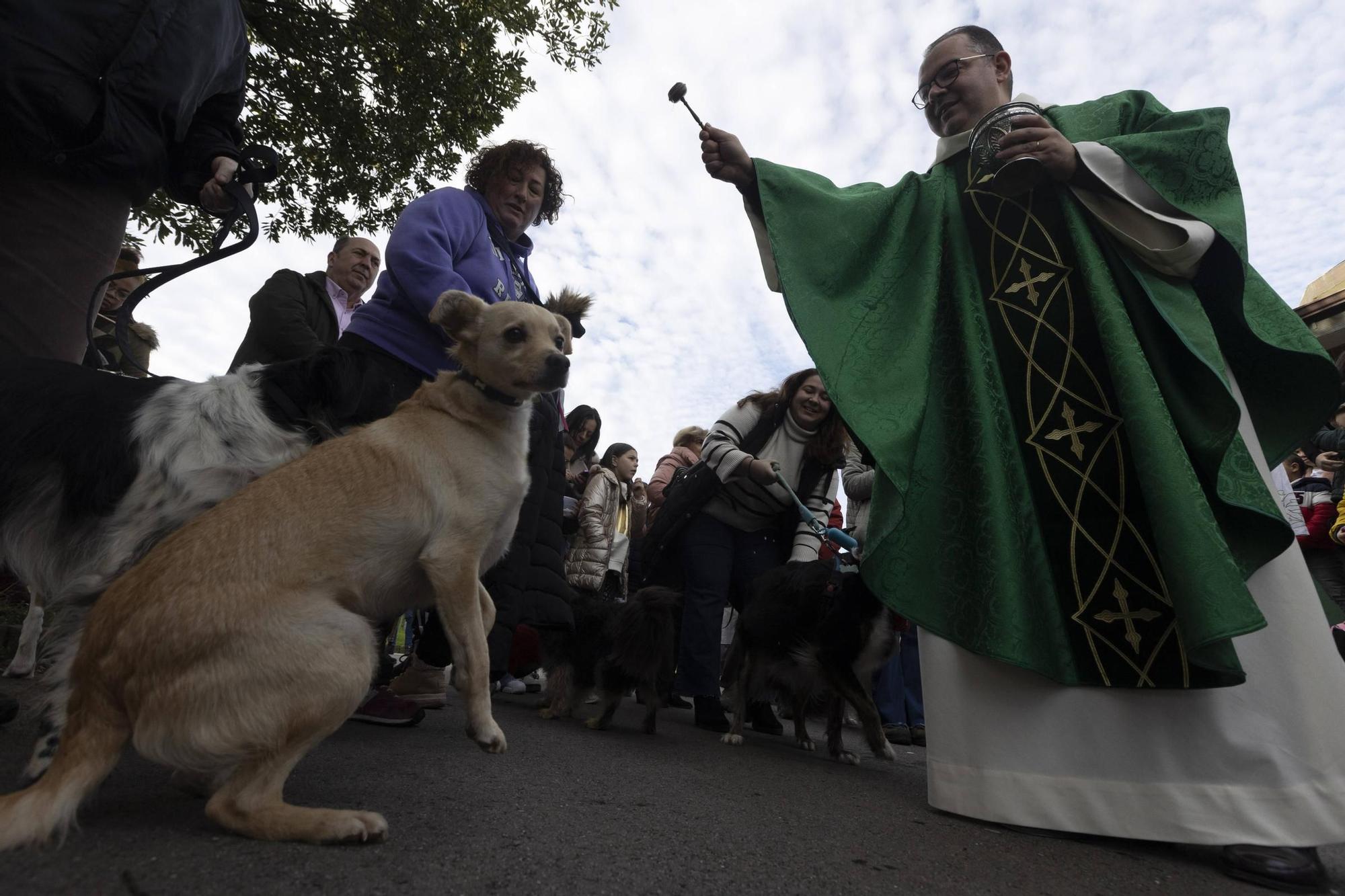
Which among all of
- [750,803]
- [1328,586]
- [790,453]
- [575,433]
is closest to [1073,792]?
[750,803]

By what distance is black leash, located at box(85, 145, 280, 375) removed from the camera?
2.35 metres

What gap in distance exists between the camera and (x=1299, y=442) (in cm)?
253

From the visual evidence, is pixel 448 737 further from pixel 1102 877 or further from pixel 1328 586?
pixel 1328 586

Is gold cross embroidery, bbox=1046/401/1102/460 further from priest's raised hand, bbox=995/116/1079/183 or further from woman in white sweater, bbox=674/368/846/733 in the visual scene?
woman in white sweater, bbox=674/368/846/733

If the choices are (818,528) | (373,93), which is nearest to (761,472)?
(818,528)

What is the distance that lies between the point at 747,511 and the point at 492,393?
2574 mm

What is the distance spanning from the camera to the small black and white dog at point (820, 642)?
166 inches

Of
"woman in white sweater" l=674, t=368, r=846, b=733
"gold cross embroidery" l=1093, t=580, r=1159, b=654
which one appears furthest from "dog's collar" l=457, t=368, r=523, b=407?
"woman in white sweater" l=674, t=368, r=846, b=733

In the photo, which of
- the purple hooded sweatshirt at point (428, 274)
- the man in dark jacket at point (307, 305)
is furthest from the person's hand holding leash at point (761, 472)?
the man in dark jacket at point (307, 305)

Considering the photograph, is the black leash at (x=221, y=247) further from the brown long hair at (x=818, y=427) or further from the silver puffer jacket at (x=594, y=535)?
the silver puffer jacket at (x=594, y=535)

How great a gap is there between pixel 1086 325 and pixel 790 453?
2.35m

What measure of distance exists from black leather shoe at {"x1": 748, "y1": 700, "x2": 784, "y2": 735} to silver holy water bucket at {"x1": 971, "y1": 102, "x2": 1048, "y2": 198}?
12.0ft

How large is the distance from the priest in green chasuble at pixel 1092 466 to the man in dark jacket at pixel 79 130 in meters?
1.91

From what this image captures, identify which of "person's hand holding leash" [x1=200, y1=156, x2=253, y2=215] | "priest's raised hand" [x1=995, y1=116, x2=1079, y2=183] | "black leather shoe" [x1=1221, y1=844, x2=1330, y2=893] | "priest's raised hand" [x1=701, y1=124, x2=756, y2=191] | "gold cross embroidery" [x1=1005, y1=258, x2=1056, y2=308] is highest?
"priest's raised hand" [x1=701, y1=124, x2=756, y2=191]
